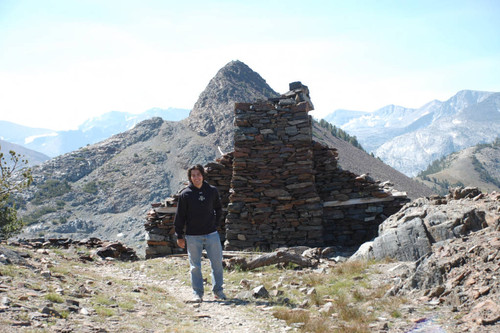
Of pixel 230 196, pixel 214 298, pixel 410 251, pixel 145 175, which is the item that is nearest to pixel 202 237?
pixel 214 298

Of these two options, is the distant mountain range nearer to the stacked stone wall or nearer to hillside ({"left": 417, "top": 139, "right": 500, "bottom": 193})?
the stacked stone wall

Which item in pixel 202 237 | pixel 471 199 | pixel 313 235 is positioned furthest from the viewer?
pixel 313 235

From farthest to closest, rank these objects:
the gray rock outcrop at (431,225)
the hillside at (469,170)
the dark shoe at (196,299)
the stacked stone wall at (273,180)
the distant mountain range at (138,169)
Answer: the hillside at (469,170) < the distant mountain range at (138,169) < the stacked stone wall at (273,180) < the gray rock outcrop at (431,225) < the dark shoe at (196,299)

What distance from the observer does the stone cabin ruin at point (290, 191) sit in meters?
12.5

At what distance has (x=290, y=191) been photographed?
499 inches

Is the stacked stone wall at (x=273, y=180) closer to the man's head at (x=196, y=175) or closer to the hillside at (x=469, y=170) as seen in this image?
the man's head at (x=196, y=175)

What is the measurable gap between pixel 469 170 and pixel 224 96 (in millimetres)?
107226

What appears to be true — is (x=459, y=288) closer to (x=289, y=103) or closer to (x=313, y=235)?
(x=313, y=235)

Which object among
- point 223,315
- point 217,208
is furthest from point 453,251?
point 217,208

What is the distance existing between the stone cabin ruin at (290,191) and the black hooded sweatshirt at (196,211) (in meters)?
5.63

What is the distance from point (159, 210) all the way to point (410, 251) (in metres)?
8.03

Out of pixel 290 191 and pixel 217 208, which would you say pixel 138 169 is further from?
pixel 217 208

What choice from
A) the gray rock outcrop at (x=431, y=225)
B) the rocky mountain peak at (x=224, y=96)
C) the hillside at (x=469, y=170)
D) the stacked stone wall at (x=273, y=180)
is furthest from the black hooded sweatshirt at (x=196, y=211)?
the hillside at (x=469, y=170)

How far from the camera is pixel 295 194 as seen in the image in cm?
1262
